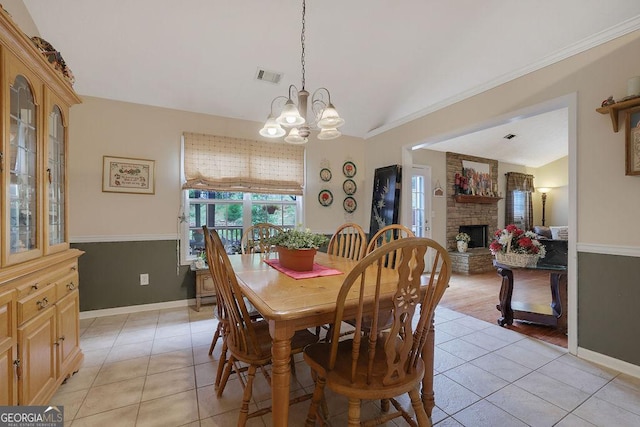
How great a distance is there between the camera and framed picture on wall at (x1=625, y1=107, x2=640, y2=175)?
A: 1.93 meters

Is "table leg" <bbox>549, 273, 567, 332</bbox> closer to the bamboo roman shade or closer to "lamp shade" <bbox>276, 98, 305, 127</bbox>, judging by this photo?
"lamp shade" <bbox>276, 98, 305, 127</bbox>

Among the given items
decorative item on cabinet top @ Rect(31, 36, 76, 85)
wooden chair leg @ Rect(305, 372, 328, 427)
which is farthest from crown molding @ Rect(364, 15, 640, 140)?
decorative item on cabinet top @ Rect(31, 36, 76, 85)

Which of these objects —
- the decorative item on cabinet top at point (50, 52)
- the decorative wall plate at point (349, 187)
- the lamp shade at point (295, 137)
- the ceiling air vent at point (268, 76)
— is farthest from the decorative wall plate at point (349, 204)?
the decorative item on cabinet top at point (50, 52)

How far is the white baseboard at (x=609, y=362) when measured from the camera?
198 centimetres

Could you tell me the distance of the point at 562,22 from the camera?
2.27 metres

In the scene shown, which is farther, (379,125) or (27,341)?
(379,125)

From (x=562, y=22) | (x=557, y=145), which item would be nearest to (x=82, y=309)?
(x=562, y=22)

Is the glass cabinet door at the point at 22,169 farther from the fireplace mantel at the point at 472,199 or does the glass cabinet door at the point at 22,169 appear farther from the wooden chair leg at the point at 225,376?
the fireplace mantel at the point at 472,199

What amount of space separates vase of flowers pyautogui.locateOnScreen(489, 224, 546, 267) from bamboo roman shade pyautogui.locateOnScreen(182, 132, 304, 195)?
2486mm

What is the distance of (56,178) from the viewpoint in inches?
75.7

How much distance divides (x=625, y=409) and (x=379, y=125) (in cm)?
368

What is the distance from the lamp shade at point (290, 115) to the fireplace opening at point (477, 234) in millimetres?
5161

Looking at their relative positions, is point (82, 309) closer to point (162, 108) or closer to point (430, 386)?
point (162, 108)

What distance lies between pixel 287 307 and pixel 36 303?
1.38 meters
